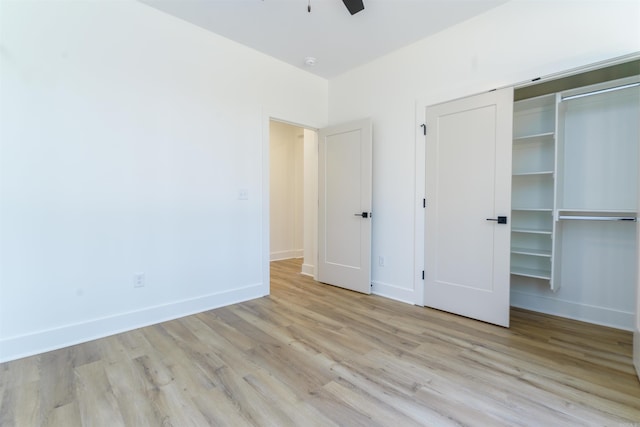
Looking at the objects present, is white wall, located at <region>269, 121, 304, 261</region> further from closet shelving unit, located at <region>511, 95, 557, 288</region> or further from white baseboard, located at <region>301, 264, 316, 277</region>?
closet shelving unit, located at <region>511, 95, 557, 288</region>

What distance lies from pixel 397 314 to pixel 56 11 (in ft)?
12.4

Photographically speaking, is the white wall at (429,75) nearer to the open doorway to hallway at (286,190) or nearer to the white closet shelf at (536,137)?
the white closet shelf at (536,137)

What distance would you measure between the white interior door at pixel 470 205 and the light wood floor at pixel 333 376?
272 millimetres

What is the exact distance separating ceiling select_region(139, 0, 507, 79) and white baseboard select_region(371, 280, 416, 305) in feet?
8.89

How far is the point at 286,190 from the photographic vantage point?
588 cm

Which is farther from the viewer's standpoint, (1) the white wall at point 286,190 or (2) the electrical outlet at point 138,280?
(1) the white wall at point 286,190

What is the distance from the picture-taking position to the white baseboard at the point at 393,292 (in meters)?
3.23

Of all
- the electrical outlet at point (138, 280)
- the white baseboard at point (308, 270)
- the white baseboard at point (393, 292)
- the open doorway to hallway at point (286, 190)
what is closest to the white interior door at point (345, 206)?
the white baseboard at point (393, 292)

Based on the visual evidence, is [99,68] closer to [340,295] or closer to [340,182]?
[340,182]

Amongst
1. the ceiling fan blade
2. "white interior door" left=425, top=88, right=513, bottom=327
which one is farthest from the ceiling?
"white interior door" left=425, top=88, right=513, bottom=327

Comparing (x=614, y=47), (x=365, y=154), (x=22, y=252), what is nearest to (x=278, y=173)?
(x=365, y=154)

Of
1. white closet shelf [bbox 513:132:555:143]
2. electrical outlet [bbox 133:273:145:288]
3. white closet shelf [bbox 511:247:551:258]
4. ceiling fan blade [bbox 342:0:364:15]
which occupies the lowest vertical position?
electrical outlet [bbox 133:273:145:288]

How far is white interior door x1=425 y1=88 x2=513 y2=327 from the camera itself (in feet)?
8.41

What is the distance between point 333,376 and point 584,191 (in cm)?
279
